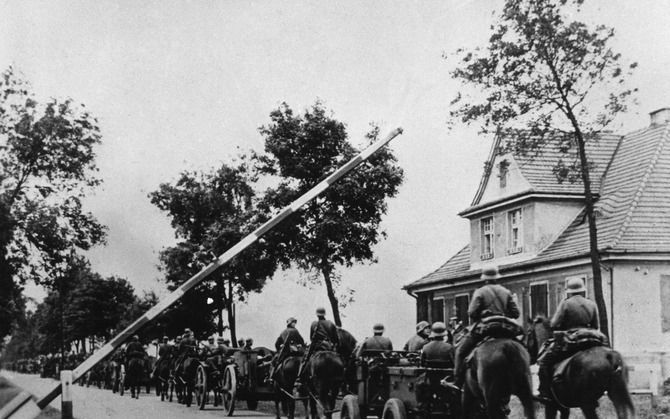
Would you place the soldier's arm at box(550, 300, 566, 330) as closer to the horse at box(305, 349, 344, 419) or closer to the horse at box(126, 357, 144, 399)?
the horse at box(305, 349, 344, 419)

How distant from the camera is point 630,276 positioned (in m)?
23.8

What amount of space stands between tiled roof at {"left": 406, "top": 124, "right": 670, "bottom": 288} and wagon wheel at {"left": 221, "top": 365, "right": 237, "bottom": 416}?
36.4 feet

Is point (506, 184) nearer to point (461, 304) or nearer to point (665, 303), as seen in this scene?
point (461, 304)

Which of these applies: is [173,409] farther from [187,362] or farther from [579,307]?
[579,307]

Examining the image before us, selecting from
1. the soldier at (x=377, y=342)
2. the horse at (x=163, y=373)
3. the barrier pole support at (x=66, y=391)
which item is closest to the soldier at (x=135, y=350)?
the horse at (x=163, y=373)

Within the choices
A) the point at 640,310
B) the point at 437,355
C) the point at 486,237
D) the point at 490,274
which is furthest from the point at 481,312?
the point at 486,237

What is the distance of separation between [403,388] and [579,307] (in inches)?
98.1

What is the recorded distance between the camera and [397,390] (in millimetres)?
11492

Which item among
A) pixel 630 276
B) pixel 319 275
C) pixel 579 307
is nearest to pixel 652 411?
pixel 630 276

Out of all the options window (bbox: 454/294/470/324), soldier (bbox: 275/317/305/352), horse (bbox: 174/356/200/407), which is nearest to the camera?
soldier (bbox: 275/317/305/352)

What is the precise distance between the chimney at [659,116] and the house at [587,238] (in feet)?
0.12

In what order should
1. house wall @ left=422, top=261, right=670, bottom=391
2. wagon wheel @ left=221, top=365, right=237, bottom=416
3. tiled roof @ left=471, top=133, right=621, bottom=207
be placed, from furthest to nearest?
tiled roof @ left=471, top=133, right=621, bottom=207 < house wall @ left=422, top=261, right=670, bottom=391 < wagon wheel @ left=221, top=365, right=237, bottom=416

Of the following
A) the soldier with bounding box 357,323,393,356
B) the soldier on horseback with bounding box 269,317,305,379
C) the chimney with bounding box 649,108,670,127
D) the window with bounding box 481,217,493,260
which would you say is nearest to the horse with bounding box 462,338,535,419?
the soldier with bounding box 357,323,393,356

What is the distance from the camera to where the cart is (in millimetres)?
19000
